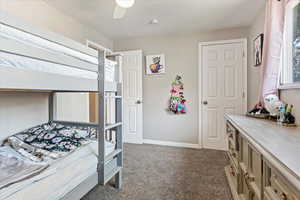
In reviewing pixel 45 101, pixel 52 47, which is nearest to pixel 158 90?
pixel 45 101

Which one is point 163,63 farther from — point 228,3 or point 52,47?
point 52,47

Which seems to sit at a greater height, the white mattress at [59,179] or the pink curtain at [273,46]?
the pink curtain at [273,46]

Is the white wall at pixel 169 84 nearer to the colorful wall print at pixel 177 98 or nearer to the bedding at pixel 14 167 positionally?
the colorful wall print at pixel 177 98

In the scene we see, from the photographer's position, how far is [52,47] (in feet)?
3.63

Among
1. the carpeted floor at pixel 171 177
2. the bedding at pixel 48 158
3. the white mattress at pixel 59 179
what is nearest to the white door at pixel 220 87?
the carpeted floor at pixel 171 177

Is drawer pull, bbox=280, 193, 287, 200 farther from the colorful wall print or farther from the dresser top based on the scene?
the colorful wall print

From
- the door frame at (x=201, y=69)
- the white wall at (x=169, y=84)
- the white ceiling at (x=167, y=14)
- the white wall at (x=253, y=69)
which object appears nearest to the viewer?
the white ceiling at (x=167, y=14)

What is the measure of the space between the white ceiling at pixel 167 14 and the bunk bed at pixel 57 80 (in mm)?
1200

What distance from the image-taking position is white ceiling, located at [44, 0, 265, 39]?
2250 millimetres

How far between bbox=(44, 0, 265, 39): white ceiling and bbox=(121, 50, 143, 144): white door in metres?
0.58

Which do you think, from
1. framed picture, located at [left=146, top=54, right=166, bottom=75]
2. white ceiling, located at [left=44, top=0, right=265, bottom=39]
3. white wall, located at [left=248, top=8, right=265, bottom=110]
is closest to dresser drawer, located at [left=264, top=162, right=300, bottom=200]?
white wall, located at [left=248, top=8, right=265, bottom=110]

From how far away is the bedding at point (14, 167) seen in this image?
929 millimetres

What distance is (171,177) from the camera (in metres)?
2.13

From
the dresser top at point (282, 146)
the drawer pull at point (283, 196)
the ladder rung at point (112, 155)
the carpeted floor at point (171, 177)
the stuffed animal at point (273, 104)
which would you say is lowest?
the carpeted floor at point (171, 177)
